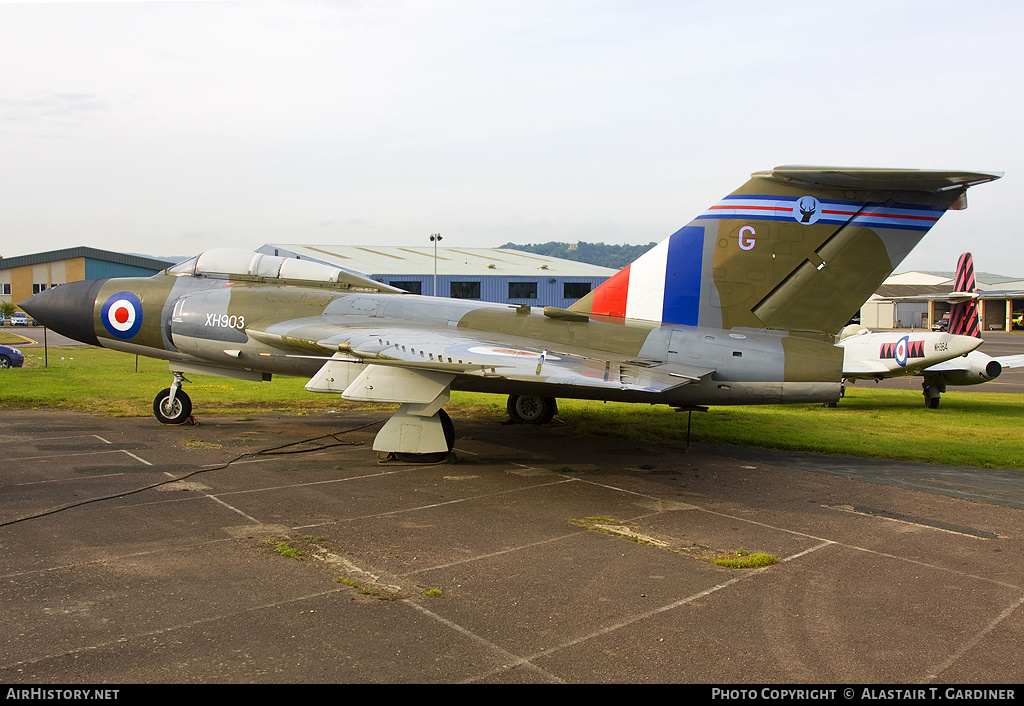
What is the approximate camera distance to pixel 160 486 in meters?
8.13

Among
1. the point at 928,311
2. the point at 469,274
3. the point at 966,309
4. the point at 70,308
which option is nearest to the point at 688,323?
the point at 70,308

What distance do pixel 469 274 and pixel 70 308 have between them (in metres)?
37.8

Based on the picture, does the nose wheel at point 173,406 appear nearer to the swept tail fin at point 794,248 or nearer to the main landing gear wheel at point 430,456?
the main landing gear wheel at point 430,456

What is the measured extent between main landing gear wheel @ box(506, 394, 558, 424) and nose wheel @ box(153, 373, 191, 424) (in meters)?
5.87

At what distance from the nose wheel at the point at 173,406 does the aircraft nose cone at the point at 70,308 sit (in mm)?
1585

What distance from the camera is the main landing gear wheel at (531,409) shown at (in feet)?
44.7

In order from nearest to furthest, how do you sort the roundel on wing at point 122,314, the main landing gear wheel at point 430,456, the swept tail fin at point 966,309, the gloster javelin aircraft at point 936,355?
the main landing gear wheel at point 430,456 < the roundel on wing at point 122,314 < the gloster javelin aircraft at point 936,355 < the swept tail fin at point 966,309

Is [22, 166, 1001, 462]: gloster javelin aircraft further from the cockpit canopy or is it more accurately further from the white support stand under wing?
the cockpit canopy

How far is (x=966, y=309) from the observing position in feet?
59.3

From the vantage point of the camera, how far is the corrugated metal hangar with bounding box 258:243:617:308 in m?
47.5

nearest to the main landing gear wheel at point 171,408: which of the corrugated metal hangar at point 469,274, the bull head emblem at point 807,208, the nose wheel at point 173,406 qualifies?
the nose wheel at point 173,406

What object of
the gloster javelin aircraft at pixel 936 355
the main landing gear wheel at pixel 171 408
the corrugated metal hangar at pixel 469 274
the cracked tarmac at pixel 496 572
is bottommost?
the cracked tarmac at pixel 496 572

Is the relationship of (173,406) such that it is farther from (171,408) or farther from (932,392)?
(932,392)
